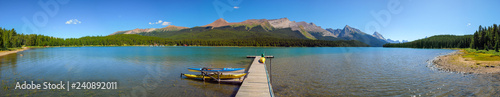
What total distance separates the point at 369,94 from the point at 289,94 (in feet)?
19.0

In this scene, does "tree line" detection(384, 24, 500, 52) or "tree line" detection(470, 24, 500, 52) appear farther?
"tree line" detection(384, 24, 500, 52)

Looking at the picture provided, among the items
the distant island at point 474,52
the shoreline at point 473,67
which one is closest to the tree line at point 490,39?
the distant island at point 474,52

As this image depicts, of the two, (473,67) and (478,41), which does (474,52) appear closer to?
(478,41)

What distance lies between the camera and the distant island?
27853mm

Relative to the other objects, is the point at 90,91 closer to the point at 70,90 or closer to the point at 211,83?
the point at 70,90

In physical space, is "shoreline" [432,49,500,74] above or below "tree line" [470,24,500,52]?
below

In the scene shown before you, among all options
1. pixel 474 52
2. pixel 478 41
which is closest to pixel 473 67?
pixel 474 52

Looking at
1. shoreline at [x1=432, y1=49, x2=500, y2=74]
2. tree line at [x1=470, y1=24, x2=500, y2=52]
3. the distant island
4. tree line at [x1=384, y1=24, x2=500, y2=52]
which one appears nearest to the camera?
shoreline at [x1=432, y1=49, x2=500, y2=74]

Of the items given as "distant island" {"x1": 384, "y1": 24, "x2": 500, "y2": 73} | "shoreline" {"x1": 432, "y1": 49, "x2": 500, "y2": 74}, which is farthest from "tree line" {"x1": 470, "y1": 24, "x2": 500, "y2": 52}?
"shoreline" {"x1": 432, "y1": 49, "x2": 500, "y2": 74}

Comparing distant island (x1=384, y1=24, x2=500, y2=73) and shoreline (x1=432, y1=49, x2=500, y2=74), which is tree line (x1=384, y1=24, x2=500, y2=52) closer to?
distant island (x1=384, y1=24, x2=500, y2=73)

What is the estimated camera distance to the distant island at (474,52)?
91.4ft

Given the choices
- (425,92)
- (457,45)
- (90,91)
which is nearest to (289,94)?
(425,92)

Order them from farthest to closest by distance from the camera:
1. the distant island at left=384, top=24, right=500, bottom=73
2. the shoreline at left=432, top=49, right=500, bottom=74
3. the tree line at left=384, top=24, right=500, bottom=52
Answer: the tree line at left=384, top=24, right=500, bottom=52, the distant island at left=384, top=24, right=500, bottom=73, the shoreline at left=432, top=49, right=500, bottom=74

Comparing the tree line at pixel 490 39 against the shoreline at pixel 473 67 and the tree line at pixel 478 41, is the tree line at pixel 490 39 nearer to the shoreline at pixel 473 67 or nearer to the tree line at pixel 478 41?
the tree line at pixel 478 41
